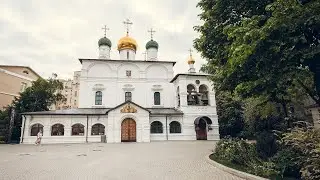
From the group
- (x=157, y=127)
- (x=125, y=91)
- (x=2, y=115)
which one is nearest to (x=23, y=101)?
(x=2, y=115)

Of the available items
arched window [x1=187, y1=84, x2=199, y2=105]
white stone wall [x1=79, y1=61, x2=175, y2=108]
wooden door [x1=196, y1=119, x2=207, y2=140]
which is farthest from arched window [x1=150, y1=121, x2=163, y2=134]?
arched window [x1=187, y1=84, x2=199, y2=105]

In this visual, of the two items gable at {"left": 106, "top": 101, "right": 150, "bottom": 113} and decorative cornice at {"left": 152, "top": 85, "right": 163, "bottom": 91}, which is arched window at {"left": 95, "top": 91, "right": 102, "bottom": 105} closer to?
gable at {"left": 106, "top": 101, "right": 150, "bottom": 113}

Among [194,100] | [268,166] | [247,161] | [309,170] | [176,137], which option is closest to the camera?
[309,170]

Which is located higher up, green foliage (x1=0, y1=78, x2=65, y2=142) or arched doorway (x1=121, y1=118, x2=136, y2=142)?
green foliage (x1=0, y1=78, x2=65, y2=142)

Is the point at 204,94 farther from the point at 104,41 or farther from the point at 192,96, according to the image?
the point at 104,41

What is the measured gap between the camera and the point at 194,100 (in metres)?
30.5

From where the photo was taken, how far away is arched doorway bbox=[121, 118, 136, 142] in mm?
27378

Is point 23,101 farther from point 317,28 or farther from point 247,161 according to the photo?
point 317,28

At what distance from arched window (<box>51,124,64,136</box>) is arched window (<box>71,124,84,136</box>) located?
1273 mm

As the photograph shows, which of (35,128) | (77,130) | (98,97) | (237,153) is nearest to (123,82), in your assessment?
(98,97)

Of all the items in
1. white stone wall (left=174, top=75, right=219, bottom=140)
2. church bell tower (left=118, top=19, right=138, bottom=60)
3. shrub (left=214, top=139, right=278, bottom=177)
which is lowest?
shrub (left=214, top=139, right=278, bottom=177)

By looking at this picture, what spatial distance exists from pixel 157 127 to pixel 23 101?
1938 centimetres

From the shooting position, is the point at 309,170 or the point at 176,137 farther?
the point at 176,137

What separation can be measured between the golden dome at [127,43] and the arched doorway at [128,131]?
13001 mm
